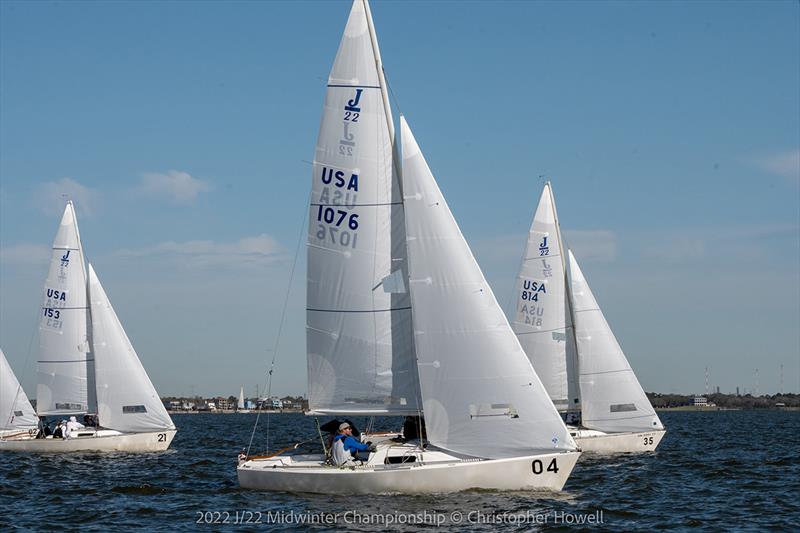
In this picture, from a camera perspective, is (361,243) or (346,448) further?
(361,243)

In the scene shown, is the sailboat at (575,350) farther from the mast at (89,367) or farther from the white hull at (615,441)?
the mast at (89,367)

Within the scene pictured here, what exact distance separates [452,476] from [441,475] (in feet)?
0.76

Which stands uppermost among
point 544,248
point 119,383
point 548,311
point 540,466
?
point 544,248

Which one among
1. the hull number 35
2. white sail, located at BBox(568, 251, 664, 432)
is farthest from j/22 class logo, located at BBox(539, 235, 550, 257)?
the hull number 35

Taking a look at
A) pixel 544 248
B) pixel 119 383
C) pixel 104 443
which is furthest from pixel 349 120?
pixel 104 443

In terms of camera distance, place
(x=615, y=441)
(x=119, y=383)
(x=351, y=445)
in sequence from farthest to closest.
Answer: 1. (x=119, y=383)
2. (x=615, y=441)
3. (x=351, y=445)

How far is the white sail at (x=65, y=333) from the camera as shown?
137ft

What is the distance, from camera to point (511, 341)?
73.1 feet

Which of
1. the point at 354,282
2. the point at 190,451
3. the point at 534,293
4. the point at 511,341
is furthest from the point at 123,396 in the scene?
the point at 511,341

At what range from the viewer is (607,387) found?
37781 mm

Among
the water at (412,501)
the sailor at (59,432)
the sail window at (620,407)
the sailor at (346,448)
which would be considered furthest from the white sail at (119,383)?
the sailor at (346,448)

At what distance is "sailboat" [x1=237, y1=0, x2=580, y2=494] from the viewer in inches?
854

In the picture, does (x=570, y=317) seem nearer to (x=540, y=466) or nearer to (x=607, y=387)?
(x=607, y=387)

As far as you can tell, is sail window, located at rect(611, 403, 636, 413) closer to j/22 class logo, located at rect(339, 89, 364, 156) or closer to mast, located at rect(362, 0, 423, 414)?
mast, located at rect(362, 0, 423, 414)
